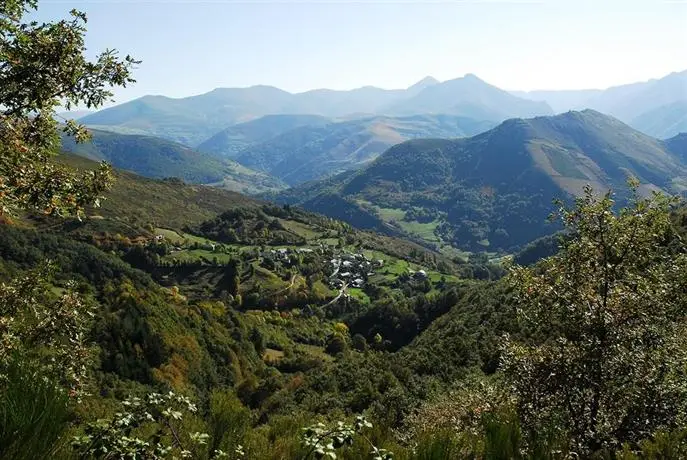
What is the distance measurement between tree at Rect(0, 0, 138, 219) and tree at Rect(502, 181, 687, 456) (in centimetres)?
1125

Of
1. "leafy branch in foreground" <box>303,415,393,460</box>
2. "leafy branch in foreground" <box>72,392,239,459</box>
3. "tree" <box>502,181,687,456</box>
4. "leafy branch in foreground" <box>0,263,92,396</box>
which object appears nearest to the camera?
"leafy branch in foreground" <box>72,392,239,459</box>

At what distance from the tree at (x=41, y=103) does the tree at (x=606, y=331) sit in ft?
36.9

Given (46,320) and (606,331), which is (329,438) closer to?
(606,331)

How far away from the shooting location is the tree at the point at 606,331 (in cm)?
998

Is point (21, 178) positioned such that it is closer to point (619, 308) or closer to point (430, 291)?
point (619, 308)

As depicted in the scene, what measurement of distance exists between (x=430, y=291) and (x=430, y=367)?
448 feet

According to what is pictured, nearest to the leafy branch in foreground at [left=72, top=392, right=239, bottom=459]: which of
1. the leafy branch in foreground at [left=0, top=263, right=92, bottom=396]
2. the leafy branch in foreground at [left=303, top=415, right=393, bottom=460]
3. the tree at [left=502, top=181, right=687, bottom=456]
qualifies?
the leafy branch in foreground at [left=303, top=415, right=393, bottom=460]

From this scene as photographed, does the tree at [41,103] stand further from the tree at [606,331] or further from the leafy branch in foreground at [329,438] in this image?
the tree at [606,331]

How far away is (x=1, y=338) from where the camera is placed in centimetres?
1101

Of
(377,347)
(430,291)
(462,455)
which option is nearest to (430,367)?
(462,455)

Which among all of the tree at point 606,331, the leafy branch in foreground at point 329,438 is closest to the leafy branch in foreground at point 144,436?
the leafy branch in foreground at point 329,438

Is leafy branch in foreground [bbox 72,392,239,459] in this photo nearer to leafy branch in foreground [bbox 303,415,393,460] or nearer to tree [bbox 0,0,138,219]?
leafy branch in foreground [bbox 303,415,393,460]

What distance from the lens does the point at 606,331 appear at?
1097cm

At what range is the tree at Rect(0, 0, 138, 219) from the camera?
10.4 m
